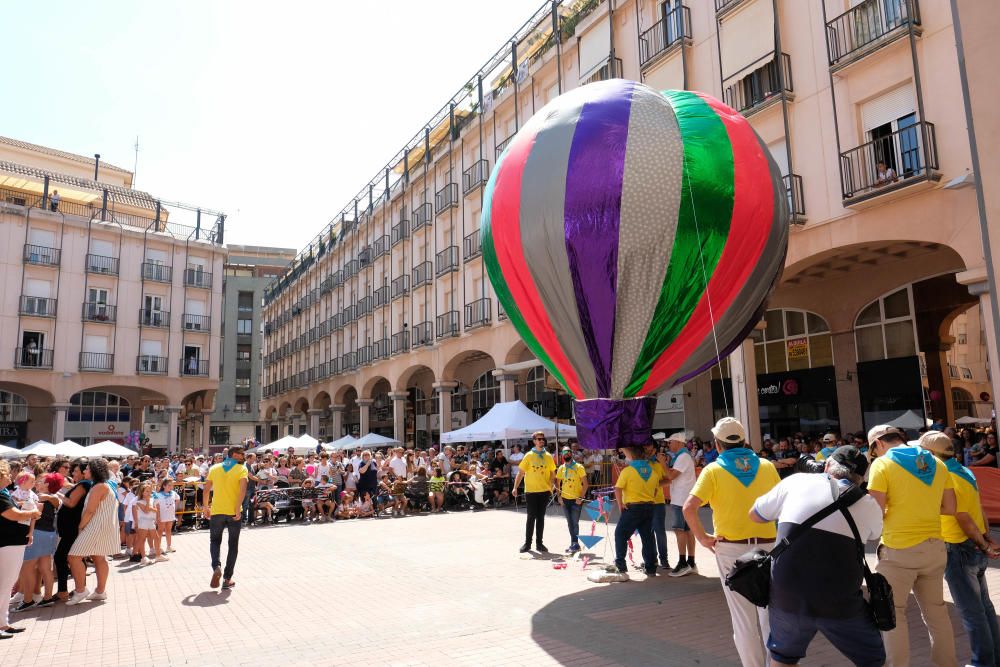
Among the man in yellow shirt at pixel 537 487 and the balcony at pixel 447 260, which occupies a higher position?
the balcony at pixel 447 260

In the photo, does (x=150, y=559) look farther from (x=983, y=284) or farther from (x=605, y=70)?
(x=605, y=70)

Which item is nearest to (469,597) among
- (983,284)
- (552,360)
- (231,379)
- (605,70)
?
(552,360)

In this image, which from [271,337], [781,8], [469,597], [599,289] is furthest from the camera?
[271,337]

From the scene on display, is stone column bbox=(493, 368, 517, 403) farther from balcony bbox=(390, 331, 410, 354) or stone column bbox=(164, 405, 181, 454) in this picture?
stone column bbox=(164, 405, 181, 454)

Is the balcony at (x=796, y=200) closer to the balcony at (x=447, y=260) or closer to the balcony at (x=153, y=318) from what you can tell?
the balcony at (x=447, y=260)

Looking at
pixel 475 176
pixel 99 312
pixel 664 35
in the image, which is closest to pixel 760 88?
pixel 664 35

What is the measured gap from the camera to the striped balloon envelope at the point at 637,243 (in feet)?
22.6

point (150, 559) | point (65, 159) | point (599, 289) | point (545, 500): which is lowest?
point (150, 559)

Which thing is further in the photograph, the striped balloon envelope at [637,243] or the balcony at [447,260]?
the balcony at [447,260]

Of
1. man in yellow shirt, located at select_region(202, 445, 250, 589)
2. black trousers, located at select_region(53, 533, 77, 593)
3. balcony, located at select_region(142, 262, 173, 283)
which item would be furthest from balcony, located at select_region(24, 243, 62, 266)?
man in yellow shirt, located at select_region(202, 445, 250, 589)

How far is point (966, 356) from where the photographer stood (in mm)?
16719

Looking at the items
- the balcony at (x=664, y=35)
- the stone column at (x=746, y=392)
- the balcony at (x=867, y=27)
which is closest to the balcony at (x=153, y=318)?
the balcony at (x=664, y=35)

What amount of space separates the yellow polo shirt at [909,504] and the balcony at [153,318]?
123 feet

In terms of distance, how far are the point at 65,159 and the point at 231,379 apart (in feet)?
77.4
